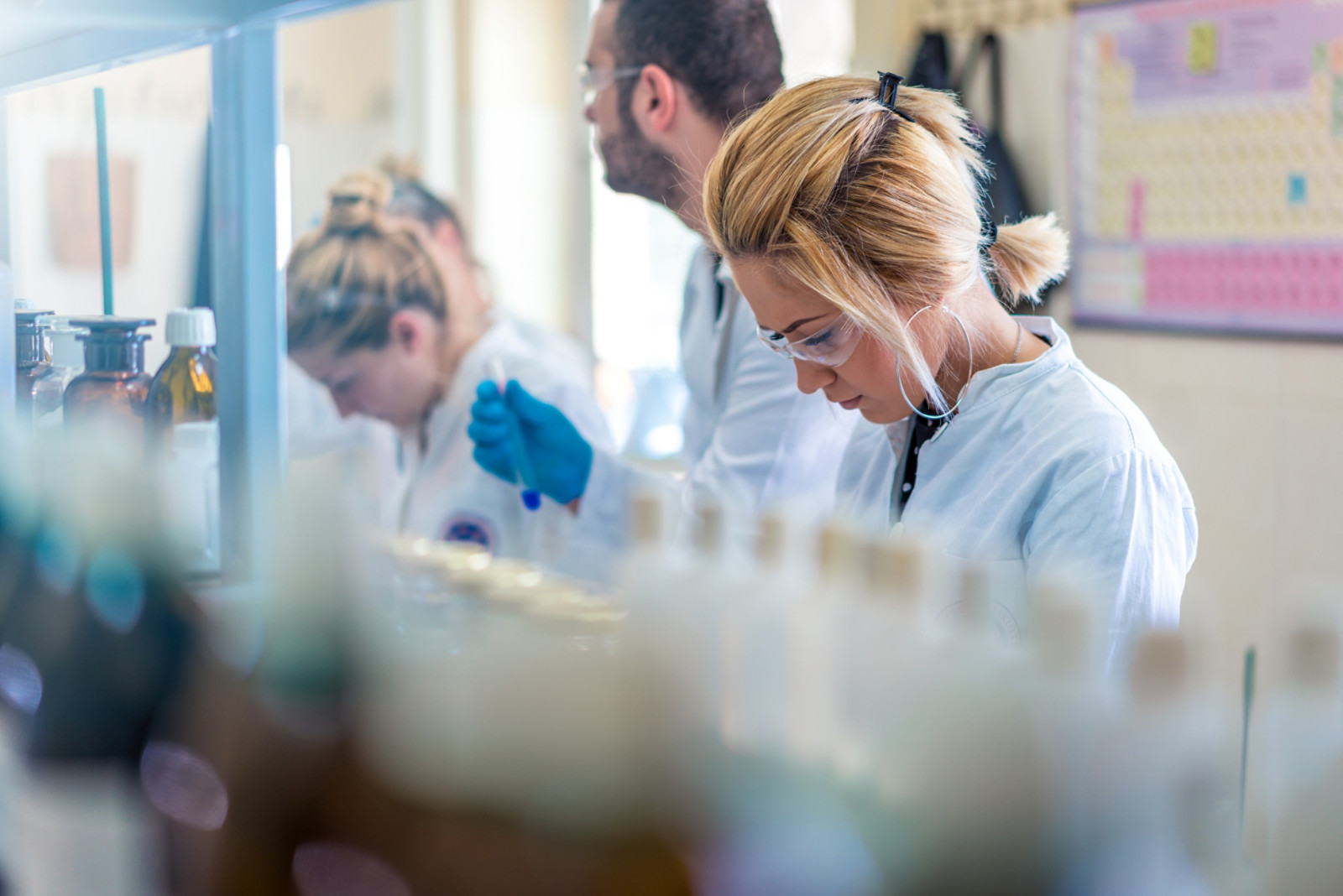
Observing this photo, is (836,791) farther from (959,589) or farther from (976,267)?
(976,267)

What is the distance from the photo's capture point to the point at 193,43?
4.00 ft

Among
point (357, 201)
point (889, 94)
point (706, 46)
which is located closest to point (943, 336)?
point (889, 94)

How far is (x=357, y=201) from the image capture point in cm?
209

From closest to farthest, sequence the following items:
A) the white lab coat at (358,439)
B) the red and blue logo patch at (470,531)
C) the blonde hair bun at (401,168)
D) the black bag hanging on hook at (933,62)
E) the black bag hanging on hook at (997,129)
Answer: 1. the white lab coat at (358,439)
2. the red and blue logo patch at (470,531)
3. the blonde hair bun at (401,168)
4. the black bag hanging on hook at (997,129)
5. the black bag hanging on hook at (933,62)

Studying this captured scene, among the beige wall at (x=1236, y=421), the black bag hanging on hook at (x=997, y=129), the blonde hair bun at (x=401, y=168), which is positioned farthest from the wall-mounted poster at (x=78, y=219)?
the black bag hanging on hook at (x=997, y=129)

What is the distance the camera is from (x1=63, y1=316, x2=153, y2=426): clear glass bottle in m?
1.08

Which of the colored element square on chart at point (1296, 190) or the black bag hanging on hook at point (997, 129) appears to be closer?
the colored element square on chart at point (1296, 190)

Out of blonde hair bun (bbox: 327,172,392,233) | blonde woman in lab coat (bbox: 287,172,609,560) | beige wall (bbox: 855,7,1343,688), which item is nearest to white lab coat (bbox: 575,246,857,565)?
blonde woman in lab coat (bbox: 287,172,609,560)

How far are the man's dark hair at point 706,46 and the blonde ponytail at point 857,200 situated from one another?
558 millimetres

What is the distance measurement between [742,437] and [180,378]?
33.3 inches

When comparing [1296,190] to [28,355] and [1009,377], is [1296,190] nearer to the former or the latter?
[1009,377]

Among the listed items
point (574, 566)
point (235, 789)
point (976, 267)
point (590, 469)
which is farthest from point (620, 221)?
point (235, 789)

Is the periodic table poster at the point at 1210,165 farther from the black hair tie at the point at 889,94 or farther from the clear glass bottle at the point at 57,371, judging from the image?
the clear glass bottle at the point at 57,371

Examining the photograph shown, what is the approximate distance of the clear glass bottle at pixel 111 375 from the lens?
3.53 feet
